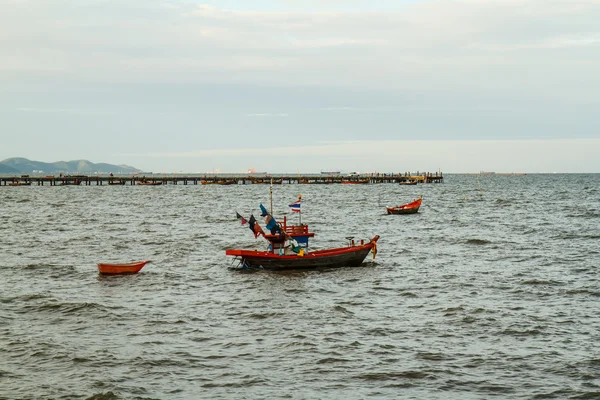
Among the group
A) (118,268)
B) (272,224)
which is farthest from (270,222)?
(118,268)

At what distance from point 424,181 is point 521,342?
172431 mm

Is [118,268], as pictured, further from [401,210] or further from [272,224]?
[401,210]

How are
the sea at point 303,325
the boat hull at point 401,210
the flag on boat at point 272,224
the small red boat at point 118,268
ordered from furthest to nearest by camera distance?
1. the boat hull at point 401,210
2. the small red boat at point 118,268
3. the flag on boat at point 272,224
4. the sea at point 303,325

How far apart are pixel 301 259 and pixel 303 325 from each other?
10203mm

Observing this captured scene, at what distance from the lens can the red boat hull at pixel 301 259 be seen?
30.9 metres

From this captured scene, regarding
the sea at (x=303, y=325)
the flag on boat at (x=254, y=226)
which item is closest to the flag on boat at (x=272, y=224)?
the flag on boat at (x=254, y=226)

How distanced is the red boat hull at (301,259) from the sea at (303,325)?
48 cm

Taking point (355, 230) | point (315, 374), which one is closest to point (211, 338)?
point (315, 374)

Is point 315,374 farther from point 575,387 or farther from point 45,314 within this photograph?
point 45,314

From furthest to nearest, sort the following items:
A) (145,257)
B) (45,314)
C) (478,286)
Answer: (145,257)
(478,286)
(45,314)

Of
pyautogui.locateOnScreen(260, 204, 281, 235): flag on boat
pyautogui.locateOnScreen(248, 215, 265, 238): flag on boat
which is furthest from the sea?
pyautogui.locateOnScreen(260, 204, 281, 235): flag on boat

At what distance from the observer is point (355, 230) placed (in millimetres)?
54281

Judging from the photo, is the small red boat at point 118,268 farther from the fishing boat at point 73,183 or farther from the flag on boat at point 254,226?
the fishing boat at point 73,183

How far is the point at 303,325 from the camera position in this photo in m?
21.1
